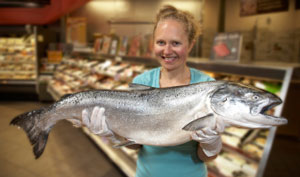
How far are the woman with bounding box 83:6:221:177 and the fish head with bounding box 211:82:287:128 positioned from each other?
0.20 m

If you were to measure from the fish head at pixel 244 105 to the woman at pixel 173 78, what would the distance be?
7.7 inches

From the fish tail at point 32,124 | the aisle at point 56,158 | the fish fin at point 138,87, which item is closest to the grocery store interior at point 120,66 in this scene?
the aisle at point 56,158

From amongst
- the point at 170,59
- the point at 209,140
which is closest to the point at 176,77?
the point at 170,59

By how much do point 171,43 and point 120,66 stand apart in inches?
124

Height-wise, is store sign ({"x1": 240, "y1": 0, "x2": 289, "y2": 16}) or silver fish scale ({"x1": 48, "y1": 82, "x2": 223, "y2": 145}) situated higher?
store sign ({"x1": 240, "y1": 0, "x2": 289, "y2": 16})

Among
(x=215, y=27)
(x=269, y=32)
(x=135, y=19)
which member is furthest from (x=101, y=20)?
(x=269, y=32)

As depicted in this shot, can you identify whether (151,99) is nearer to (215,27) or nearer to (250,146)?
(250,146)

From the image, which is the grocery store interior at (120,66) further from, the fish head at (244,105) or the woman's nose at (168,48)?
the woman's nose at (168,48)

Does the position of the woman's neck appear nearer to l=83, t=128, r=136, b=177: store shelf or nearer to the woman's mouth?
the woman's mouth

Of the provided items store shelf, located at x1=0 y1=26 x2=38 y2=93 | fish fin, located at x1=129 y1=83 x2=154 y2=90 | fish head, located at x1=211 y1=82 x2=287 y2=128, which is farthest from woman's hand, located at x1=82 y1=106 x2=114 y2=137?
store shelf, located at x1=0 y1=26 x2=38 y2=93

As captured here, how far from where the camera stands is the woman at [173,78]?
1.49 m

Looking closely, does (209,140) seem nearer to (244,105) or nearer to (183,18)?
(244,105)

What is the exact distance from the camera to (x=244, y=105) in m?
1.23

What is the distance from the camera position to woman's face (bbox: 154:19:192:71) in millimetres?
1482
